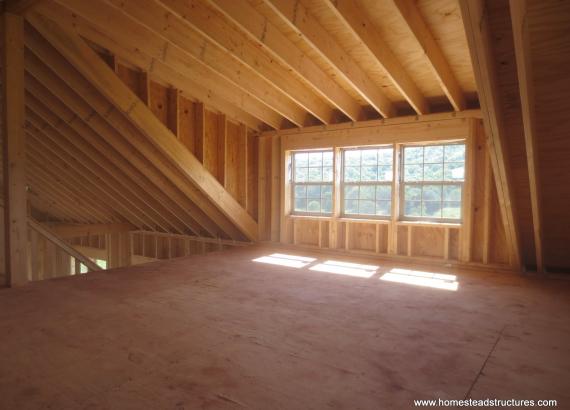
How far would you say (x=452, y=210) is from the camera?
5.07m

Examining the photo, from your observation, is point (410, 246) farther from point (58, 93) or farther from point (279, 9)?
point (58, 93)

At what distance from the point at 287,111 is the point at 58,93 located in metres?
3.04

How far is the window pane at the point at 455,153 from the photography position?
16.2 feet

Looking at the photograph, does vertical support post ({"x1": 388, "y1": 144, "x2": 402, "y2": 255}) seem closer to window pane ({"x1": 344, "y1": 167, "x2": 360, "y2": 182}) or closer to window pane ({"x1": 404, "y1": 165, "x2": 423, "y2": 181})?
window pane ({"x1": 404, "y1": 165, "x2": 423, "y2": 181})

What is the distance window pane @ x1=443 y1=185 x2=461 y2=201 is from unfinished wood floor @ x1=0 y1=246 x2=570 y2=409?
54.7 inches

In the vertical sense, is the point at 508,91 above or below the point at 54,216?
above

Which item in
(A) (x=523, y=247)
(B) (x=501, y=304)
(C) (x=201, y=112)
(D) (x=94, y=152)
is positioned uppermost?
(C) (x=201, y=112)

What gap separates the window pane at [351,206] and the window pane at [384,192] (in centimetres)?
41

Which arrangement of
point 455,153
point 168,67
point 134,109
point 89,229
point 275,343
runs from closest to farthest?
1. point 275,343
2. point 134,109
3. point 168,67
4. point 455,153
5. point 89,229

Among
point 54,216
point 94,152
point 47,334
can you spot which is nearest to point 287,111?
point 94,152

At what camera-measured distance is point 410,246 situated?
5293 mm

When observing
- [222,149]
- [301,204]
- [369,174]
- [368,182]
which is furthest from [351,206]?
[222,149]

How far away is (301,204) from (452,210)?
8.17 feet

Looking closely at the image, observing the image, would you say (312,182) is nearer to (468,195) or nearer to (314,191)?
(314,191)
